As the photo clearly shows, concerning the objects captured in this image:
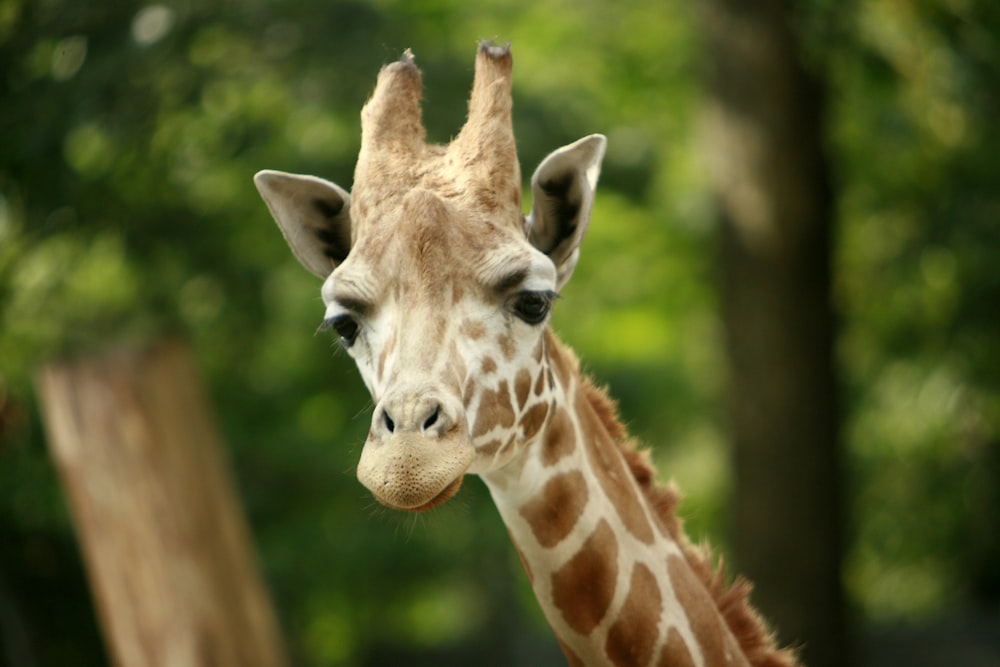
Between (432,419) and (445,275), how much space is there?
0.43 m

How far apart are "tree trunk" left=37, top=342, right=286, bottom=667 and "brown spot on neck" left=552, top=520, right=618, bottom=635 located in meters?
2.78

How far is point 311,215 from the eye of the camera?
3.37 metres

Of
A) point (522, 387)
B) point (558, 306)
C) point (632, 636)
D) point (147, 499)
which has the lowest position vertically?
point (558, 306)

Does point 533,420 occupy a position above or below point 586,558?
above

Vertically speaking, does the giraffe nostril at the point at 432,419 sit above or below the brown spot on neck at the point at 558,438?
above

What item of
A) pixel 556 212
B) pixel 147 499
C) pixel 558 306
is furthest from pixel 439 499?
pixel 558 306

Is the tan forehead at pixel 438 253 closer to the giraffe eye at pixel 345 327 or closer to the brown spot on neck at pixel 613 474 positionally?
the giraffe eye at pixel 345 327

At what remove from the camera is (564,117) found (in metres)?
8.67

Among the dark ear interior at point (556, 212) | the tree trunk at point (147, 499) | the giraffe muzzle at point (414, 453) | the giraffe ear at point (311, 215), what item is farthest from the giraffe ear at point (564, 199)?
the tree trunk at point (147, 499)

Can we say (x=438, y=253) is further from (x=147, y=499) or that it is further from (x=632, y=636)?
(x=147, y=499)

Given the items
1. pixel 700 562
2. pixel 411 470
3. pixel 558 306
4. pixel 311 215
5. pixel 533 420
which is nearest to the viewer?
→ pixel 411 470

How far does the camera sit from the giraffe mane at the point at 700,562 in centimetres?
358

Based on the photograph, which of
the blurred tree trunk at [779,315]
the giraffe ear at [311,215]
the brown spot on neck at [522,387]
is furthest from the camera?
the blurred tree trunk at [779,315]

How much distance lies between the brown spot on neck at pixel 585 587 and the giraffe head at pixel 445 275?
1.35ft
